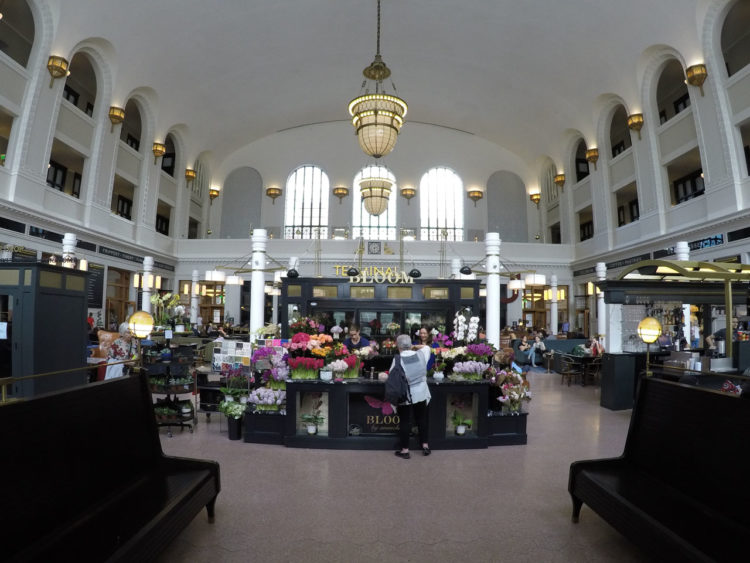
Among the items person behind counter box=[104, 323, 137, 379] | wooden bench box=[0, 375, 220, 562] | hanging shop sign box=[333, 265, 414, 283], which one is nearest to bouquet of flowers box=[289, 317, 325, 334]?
person behind counter box=[104, 323, 137, 379]

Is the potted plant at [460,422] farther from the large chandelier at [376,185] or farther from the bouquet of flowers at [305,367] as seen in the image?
the large chandelier at [376,185]

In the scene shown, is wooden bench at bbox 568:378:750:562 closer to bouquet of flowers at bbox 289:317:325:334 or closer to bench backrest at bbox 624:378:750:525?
bench backrest at bbox 624:378:750:525

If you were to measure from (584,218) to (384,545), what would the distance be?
22.2 meters

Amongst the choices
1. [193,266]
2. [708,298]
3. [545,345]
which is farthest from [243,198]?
[708,298]

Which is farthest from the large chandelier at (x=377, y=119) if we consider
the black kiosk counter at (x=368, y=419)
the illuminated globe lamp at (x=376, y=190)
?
the black kiosk counter at (x=368, y=419)

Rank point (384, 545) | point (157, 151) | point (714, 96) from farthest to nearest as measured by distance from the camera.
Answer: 1. point (157, 151)
2. point (714, 96)
3. point (384, 545)

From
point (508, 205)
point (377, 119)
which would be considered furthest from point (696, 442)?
point (508, 205)

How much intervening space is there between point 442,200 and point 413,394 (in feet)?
64.0

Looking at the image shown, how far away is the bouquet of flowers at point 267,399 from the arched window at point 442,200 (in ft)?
59.8

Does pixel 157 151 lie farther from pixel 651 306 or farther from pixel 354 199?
pixel 651 306

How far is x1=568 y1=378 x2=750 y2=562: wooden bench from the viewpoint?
237 centimetres

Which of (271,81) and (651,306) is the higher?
(271,81)

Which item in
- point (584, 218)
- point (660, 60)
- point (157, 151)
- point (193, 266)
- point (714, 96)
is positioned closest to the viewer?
point (714, 96)

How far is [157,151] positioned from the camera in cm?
1769
